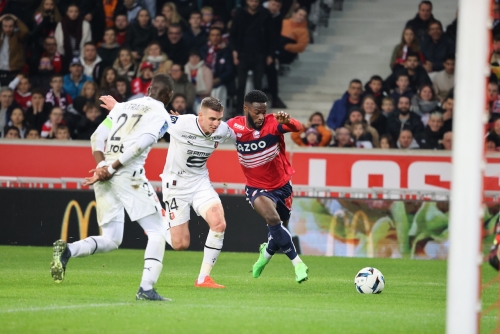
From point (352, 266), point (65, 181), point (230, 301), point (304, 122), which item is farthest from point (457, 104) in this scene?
point (304, 122)

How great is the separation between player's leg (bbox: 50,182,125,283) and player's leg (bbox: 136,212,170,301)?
50 cm

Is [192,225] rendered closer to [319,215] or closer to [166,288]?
[319,215]

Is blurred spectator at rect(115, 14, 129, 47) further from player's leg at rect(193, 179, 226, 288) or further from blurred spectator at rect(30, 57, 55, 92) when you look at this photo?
player's leg at rect(193, 179, 226, 288)

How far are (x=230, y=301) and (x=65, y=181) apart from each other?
26.5ft

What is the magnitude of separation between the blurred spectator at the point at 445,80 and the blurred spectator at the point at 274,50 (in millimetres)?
3156

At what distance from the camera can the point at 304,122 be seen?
787 inches

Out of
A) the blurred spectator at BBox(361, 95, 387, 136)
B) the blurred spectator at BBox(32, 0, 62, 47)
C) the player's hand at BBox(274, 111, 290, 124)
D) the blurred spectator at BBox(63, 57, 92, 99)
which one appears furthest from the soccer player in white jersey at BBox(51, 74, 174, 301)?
the blurred spectator at BBox(32, 0, 62, 47)

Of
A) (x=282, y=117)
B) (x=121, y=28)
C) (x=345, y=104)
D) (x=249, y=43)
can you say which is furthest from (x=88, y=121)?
(x=282, y=117)

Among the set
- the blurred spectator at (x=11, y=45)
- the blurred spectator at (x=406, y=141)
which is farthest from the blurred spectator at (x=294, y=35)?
the blurred spectator at (x=11, y=45)

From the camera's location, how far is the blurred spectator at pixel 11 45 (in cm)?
1984

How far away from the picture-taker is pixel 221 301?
9227 mm

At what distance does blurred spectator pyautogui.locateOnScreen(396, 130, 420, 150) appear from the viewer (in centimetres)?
1753

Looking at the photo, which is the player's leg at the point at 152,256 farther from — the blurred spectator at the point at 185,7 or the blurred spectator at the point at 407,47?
the blurred spectator at the point at 185,7

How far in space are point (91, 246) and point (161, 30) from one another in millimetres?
10734
